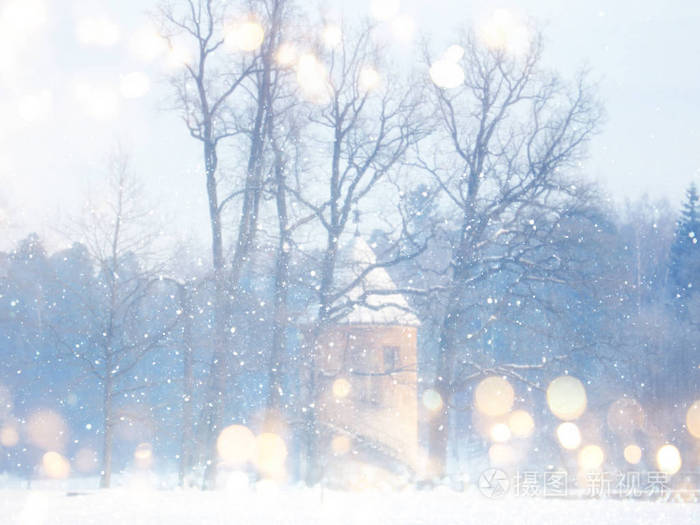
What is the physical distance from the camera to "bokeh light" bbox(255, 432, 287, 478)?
2205cm

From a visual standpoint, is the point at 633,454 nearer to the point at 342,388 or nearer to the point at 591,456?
the point at 591,456

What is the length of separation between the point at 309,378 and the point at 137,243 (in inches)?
266

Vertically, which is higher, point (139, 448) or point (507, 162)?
point (507, 162)

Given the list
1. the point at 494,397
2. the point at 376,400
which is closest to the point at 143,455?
the point at 494,397

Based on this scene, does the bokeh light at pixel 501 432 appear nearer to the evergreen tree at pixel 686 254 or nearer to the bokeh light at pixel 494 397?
the bokeh light at pixel 494 397

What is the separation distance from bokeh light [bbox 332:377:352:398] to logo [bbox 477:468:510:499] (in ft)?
32.5

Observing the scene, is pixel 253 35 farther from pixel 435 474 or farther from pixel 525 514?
pixel 525 514

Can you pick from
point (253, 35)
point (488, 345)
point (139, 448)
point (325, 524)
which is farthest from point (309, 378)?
point (139, 448)

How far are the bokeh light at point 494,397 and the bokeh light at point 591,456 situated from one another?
5435 mm

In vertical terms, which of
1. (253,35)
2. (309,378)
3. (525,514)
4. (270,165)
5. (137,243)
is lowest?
(525,514)

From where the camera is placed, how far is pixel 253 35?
22219 mm

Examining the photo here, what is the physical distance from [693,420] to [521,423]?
1762cm

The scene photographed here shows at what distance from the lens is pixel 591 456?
41.7 metres

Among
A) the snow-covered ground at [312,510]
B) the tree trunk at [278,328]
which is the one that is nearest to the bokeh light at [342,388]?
the tree trunk at [278,328]
